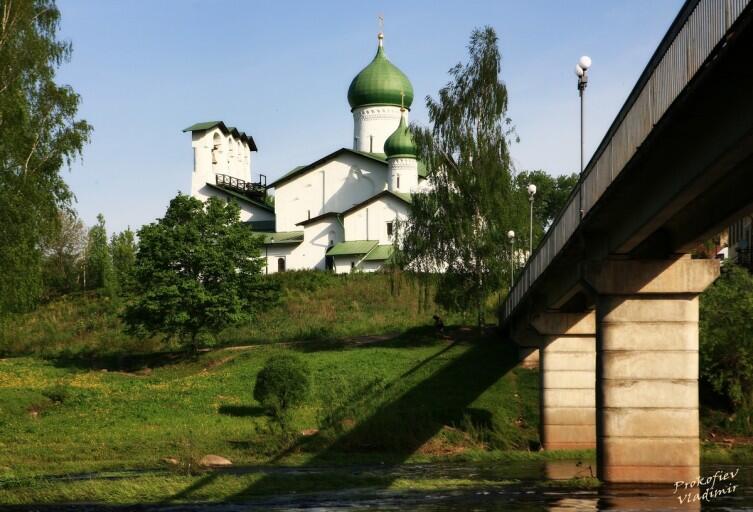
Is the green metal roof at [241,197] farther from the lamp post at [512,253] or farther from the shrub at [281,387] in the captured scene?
the shrub at [281,387]

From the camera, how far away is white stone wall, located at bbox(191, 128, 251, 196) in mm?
88125

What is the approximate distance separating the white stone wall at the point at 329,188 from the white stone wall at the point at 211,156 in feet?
22.2

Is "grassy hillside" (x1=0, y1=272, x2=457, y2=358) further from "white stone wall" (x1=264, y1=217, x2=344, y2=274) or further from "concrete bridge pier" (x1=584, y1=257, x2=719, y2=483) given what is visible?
"concrete bridge pier" (x1=584, y1=257, x2=719, y2=483)

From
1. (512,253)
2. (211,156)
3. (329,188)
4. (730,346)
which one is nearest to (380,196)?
(329,188)

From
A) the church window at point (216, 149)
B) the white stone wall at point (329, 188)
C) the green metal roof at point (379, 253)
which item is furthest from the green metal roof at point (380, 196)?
the church window at point (216, 149)

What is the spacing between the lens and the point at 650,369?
896 inches

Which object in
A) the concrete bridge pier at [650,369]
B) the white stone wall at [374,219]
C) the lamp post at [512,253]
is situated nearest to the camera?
the concrete bridge pier at [650,369]

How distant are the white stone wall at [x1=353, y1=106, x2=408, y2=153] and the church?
8cm

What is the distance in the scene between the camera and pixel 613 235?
22.5 m

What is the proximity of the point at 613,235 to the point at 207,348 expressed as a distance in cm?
3699

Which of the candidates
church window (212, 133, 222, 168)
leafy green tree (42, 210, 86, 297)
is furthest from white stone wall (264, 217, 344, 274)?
leafy green tree (42, 210, 86, 297)

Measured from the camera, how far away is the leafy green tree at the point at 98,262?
83688 mm

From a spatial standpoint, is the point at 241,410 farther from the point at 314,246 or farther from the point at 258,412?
the point at 314,246

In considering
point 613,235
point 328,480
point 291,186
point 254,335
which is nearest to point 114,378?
point 254,335
